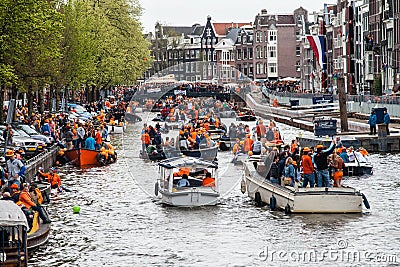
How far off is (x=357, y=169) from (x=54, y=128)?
23585 mm

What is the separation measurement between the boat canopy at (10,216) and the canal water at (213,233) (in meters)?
2.99

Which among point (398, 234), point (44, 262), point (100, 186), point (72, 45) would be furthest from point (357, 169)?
point (72, 45)

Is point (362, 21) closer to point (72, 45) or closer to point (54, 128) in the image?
point (72, 45)

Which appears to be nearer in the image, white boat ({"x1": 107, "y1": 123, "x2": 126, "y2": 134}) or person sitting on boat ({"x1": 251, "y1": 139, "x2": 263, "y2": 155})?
person sitting on boat ({"x1": 251, "y1": 139, "x2": 263, "y2": 155})

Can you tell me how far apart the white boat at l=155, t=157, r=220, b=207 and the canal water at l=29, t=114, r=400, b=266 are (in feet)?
1.35

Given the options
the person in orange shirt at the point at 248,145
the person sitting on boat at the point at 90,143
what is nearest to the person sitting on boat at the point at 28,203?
the person in orange shirt at the point at 248,145

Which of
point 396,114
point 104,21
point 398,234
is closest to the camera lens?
point 398,234

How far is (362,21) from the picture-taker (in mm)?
135750

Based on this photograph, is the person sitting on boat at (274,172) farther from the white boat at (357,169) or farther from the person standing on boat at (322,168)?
the white boat at (357,169)

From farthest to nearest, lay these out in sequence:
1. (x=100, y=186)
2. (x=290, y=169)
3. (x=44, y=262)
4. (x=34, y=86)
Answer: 1. (x=34, y=86)
2. (x=100, y=186)
3. (x=290, y=169)
4. (x=44, y=262)

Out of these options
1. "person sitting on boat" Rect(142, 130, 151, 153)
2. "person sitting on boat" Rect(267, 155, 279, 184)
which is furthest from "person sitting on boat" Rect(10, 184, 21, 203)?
"person sitting on boat" Rect(142, 130, 151, 153)

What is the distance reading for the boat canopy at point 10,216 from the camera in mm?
27341

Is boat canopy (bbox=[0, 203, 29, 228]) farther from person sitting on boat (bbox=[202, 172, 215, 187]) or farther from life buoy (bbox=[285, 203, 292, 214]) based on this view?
person sitting on boat (bbox=[202, 172, 215, 187])

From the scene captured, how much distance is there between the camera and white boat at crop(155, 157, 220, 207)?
134ft
